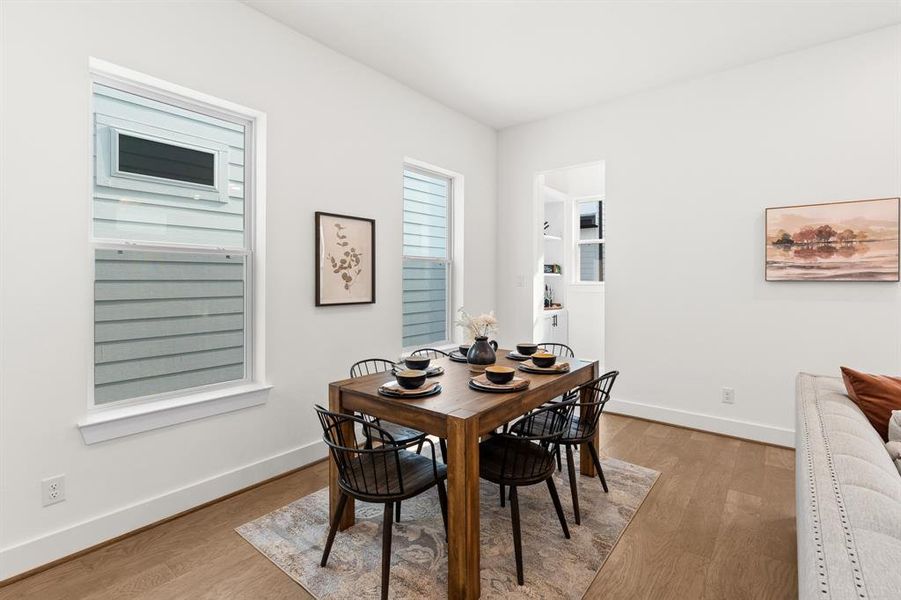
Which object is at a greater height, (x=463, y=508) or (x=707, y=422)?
(x=463, y=508)

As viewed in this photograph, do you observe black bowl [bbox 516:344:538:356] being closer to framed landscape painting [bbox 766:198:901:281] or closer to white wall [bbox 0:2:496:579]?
white wall [bbox 0:2:496:579]

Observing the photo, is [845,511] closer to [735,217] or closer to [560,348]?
[735,217]

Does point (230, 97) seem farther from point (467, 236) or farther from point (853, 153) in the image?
point (853, 153)

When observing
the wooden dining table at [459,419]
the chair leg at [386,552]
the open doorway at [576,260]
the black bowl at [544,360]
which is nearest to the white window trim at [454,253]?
the open doorway at [576,260]

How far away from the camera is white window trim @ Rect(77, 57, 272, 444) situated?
2.26 m

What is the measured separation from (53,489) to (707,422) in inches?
176

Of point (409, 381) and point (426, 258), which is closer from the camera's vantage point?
point (409, 381)

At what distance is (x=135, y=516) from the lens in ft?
7.70

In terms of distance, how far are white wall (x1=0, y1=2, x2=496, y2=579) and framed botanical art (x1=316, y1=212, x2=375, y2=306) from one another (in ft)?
0.28

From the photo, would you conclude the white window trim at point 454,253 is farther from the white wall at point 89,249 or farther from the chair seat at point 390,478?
the chair seat at point 390,478

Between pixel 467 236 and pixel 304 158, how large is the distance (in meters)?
2.03

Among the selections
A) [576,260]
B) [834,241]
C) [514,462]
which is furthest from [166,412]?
[576,260]

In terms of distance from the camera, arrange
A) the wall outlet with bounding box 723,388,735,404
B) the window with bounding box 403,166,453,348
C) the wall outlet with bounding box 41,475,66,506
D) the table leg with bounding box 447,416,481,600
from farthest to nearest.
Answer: the window with bounding box 403,166,453,348, the wall outlet with bounding box 723,388,735,404, the wall outlet with bounding box 41,475,66,506, the table leg with bounding box 447,416,481,600

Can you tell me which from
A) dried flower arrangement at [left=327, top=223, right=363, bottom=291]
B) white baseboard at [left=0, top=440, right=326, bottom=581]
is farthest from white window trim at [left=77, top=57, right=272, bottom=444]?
dried flower arrangement at [left=327, top=223, right=363, bottom=291]
